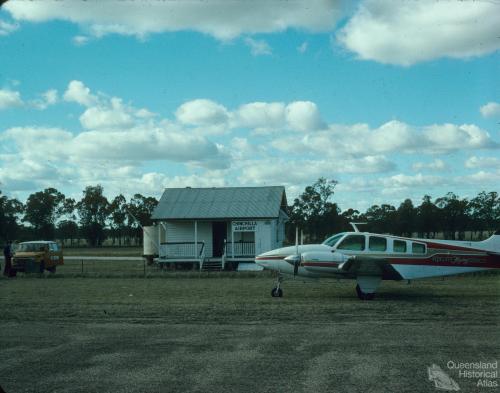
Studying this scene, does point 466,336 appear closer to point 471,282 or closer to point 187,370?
point 187,370

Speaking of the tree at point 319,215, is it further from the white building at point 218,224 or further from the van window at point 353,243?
the van window at point 353,243

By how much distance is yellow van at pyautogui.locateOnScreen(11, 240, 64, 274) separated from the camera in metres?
27.6

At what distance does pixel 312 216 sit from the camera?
40594 millimetres

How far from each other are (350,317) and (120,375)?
638cm

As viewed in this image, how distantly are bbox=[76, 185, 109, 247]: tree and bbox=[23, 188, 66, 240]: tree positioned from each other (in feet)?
14.1

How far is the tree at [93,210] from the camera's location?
245 feet

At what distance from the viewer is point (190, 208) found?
106 feet

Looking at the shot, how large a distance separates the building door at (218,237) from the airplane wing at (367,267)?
682 inches

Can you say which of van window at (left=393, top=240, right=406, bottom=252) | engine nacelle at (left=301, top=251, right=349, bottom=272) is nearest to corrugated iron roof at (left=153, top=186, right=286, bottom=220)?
van window at (left=393, top=240, right=406, bottom=252)

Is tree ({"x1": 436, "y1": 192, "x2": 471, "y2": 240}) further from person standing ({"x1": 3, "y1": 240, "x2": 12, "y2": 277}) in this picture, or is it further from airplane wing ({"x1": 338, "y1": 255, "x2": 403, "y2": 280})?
person standing ({"x1": 3, "y1": 240, "x2": 12, "y2": 277})

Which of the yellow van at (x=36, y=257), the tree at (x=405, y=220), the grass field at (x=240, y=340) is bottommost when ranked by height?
the grass field at (x=240, y=340)

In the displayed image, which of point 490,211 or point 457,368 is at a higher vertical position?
point 490,211

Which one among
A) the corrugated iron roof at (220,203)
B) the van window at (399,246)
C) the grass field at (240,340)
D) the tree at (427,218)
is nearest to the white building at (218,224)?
the corrugated iron roof at (220,203)

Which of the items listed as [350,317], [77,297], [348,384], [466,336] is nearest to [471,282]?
[350,317]
